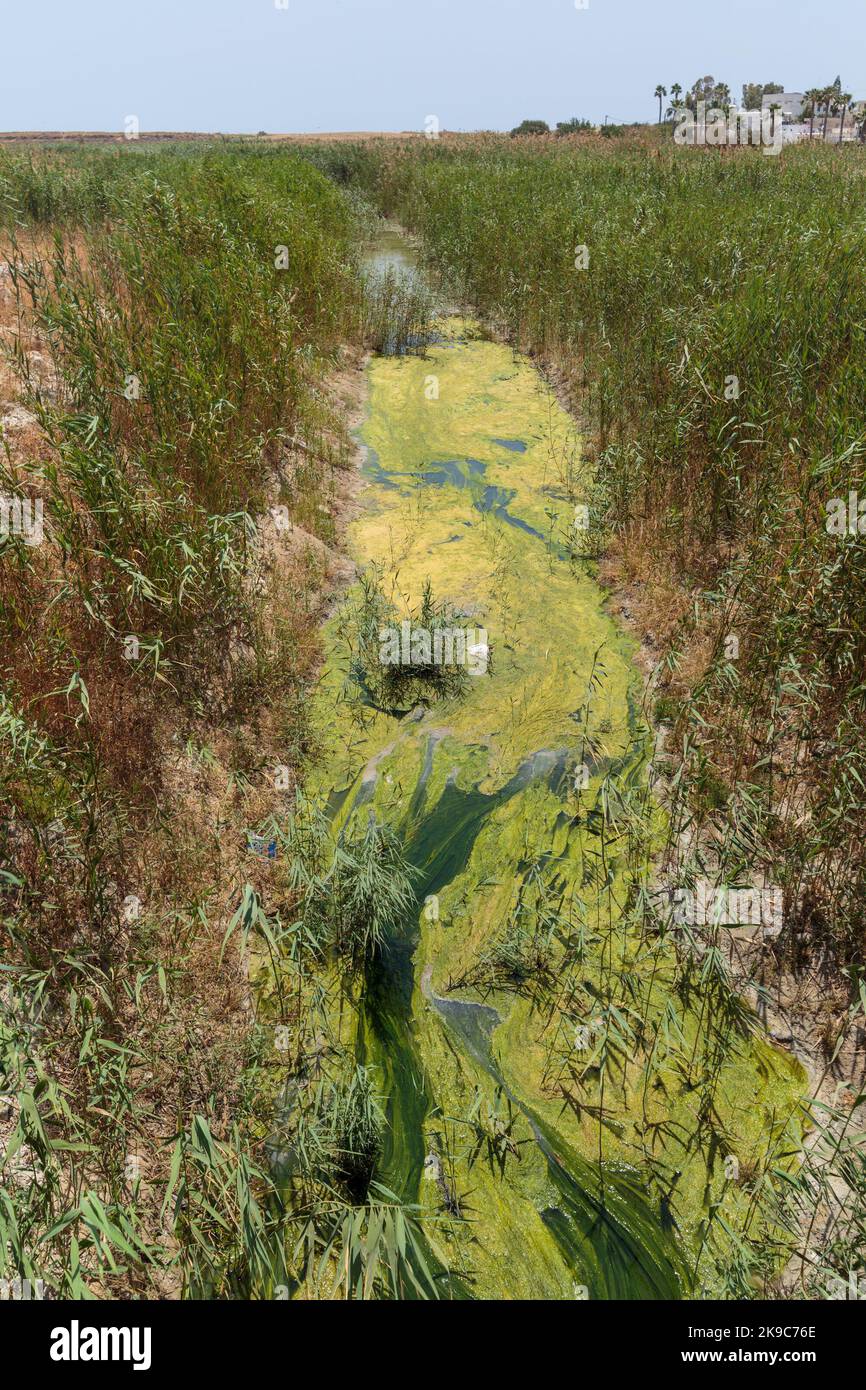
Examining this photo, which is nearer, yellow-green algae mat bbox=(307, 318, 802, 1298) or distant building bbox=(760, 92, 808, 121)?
→ yellow-green algae mat bbox=(307, 318, 802, 1298)

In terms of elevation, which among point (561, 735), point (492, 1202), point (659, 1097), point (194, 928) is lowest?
point (492, 1202)

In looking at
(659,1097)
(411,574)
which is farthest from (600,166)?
(659,1097)

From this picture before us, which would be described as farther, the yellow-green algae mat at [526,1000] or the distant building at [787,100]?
the distant building at [787,100]

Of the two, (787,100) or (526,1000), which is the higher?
(787,100)

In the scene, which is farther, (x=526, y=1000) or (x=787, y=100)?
(x=787, y=100)

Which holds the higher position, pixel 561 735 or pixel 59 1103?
pixel 561 735

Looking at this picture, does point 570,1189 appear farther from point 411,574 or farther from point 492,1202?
point 411,574

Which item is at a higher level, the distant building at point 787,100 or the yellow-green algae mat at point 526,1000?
the distant building at point 787,100

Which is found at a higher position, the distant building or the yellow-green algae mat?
the distant building
